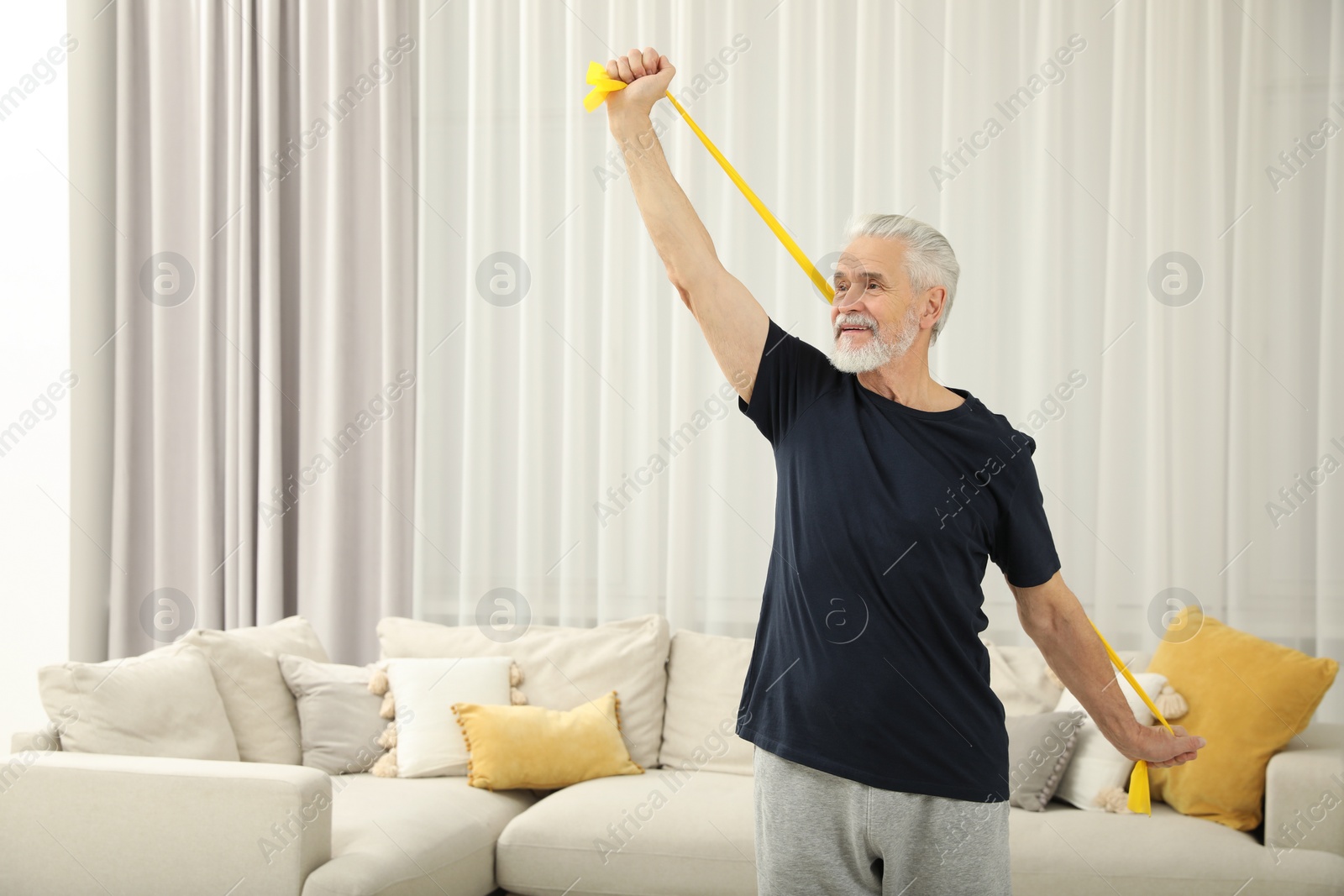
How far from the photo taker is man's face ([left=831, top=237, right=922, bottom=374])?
1.47 metres

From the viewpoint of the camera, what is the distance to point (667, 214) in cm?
142

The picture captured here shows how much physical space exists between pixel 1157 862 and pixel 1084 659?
1.27m

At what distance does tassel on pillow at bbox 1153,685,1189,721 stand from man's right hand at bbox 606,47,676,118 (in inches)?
84.8

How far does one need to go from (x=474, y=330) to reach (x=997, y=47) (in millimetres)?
2020

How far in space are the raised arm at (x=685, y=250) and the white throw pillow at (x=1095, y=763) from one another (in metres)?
1.78

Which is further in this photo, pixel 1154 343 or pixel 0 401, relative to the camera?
pixel 0 401

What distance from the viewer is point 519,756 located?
293cm

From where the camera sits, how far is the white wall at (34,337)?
367 cm

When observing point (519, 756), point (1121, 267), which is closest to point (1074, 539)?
point (1121, 267)

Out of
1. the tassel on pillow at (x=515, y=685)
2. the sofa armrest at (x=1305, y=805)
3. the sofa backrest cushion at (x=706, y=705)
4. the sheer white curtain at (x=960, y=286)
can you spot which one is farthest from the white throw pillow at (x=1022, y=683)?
the tassel on pillow at (x=515, y=685)

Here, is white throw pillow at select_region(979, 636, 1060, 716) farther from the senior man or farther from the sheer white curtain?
the senior man

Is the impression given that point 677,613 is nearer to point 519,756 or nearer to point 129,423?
point 519,756

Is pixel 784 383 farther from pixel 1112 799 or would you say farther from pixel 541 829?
pixel 1112 799

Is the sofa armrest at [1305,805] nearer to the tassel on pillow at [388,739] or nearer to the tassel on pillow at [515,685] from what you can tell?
the tassel on pillow at [515,685]
